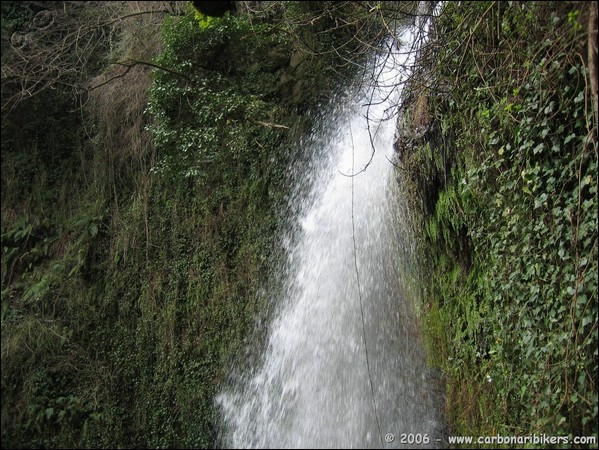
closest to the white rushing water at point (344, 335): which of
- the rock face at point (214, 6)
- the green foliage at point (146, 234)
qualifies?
the green foliage at point (146, 234)

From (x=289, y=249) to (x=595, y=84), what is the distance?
17.0 ft

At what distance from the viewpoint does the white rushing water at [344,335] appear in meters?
6.21

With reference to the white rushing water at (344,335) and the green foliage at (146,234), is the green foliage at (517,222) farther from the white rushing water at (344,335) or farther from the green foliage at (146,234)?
the green foliage at (146,234)

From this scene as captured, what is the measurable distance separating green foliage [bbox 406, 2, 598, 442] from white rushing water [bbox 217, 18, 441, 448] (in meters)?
0.47

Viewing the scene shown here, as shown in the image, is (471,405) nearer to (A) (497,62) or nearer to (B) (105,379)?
(A) (497,62)

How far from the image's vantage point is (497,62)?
5.82 m

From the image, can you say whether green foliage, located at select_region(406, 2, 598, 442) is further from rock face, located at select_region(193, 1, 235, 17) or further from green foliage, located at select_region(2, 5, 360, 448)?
green foliage, located at select_region(2, 5, 360, 448)

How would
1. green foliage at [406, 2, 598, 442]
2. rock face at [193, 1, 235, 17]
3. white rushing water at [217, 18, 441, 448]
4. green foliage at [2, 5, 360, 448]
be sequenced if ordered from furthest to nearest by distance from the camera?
green foliage at [2, 5, 360, 448] < white rushing water at [217, 18, 441, 448] < rock face at [193, 1, 235, 17] < green foliage at [406, 2, 598, 442]

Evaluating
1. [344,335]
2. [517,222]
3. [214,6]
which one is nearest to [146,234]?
[344,335]

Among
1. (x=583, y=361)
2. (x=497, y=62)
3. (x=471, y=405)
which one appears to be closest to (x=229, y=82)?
(x=497, y=62)

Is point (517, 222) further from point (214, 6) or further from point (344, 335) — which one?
point (214, 6)

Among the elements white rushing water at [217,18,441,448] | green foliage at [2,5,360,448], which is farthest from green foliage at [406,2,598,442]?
green foliage at [2,5,360,448]

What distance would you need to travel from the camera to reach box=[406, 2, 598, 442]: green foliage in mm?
4531

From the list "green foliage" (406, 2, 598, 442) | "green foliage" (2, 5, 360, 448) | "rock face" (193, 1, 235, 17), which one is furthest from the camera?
"green foliage" (2, 5, 360, 448)
